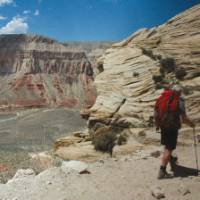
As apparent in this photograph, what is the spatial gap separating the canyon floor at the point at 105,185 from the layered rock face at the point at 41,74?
282ft

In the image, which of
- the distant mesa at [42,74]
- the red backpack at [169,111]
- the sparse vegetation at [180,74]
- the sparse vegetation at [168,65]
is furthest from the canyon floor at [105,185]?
the distant mesa at [42,74]

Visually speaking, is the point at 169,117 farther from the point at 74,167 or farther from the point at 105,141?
the point at 105,141

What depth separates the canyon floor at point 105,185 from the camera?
21.4ft

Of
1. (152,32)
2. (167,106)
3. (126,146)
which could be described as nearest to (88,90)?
(152,32)

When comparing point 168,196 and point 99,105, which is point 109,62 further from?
point 168,196

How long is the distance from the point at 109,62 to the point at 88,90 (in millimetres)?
88472

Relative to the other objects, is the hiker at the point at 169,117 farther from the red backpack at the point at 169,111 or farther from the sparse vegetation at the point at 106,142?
the sparse vegetation at the point at 106,142

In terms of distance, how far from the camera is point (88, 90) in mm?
108000

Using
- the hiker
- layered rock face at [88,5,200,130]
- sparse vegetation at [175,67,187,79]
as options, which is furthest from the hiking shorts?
sparse vegetation at [175,67,187,79]

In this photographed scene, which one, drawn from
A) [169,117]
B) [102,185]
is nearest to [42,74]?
[102,185]

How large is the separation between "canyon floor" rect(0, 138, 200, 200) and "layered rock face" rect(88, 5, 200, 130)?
6379 millimetres

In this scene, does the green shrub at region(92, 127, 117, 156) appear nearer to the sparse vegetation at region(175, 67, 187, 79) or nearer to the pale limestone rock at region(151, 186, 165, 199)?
the sparse vegetation at region(175, 67, 187, 79)

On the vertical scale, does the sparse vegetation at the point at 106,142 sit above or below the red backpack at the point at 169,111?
below

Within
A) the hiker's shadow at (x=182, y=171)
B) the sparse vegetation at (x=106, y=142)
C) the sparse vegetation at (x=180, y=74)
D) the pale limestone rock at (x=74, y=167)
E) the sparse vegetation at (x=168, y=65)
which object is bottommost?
the sparse vegetation at (x=106, y=142)
